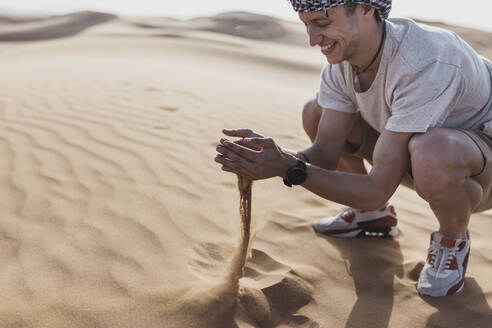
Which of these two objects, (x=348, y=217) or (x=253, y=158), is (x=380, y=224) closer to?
(x=348, y=217)

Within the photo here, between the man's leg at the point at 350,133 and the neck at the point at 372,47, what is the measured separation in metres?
0.46

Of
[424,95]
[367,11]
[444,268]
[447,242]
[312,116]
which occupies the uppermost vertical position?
[367,11]

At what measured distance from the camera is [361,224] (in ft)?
8.54

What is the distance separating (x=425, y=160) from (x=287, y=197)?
1.23 m

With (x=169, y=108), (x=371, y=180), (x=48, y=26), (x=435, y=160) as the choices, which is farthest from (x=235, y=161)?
(x=48, y=26)

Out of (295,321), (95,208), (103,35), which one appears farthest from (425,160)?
(103,35)

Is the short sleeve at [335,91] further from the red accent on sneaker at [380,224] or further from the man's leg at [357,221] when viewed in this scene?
the red accent on sneaker at [380,224]

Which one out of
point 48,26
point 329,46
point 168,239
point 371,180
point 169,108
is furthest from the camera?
point 48,26

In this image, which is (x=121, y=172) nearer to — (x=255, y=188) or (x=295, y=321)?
(x=255, y=188)

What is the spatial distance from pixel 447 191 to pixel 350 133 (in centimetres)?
70

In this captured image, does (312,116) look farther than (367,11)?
Yes

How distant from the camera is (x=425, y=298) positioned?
6.82 ft

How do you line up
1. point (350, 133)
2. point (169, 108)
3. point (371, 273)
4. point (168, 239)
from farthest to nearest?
1. point (169, 108)
2. point (350, 133)
3. point (168, 239)
4. point (371, 273)

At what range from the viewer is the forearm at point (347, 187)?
6.48 ft
